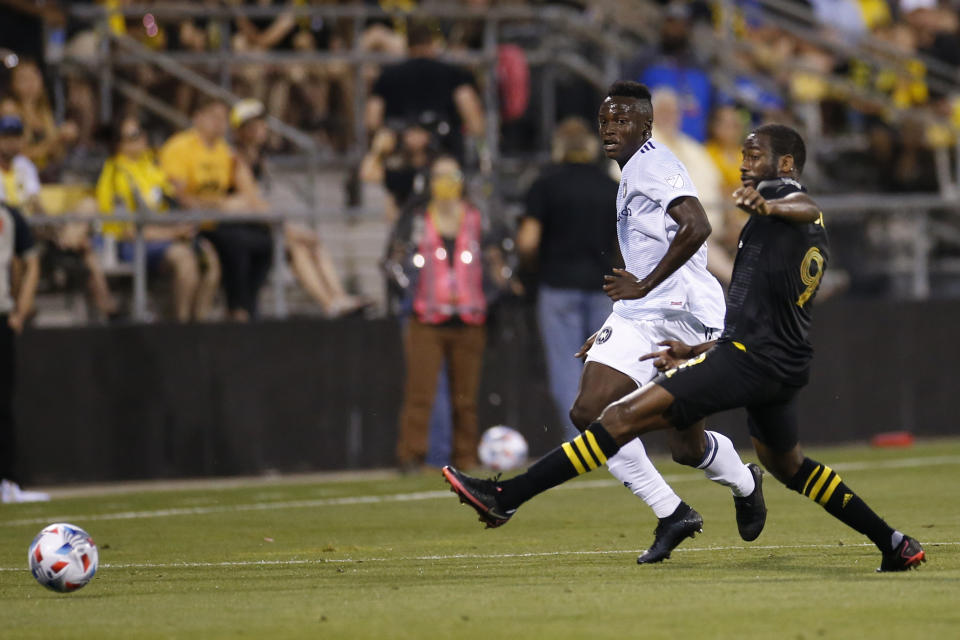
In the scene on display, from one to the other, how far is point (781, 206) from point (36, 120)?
10450mm

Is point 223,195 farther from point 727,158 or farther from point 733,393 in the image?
point 733,393

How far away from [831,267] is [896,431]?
184 centimetres

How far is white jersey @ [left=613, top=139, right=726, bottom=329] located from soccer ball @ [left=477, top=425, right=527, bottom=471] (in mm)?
6204

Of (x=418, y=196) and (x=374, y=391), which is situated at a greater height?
(x=418, y=196)

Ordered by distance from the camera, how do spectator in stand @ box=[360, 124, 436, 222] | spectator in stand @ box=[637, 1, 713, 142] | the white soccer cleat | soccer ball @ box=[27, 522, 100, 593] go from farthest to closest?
spectator in stand @ box=[637, 1, 713, 142] < spectator in stand @ box=[360, 124, 436, 222] < the white soccer cleat < soccer ball @ box=[27, 522, 100, 593]

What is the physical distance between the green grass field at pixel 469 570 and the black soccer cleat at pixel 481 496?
0.28 metres

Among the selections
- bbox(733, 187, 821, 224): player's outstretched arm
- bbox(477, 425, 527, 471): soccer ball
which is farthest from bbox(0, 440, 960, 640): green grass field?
bbox(733, 187, 821, 224): player's outstretched arm

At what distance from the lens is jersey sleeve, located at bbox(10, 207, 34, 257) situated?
45.4 ft

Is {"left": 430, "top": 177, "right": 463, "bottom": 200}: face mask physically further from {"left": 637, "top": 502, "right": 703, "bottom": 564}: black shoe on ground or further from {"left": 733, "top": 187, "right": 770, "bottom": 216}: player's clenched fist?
{"left": 733, "top": 187, "right": 770, "bottom": 216}: player's clenched fist

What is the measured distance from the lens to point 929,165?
20.5 m

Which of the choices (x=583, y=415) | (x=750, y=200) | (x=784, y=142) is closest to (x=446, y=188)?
(x=583, y=415)

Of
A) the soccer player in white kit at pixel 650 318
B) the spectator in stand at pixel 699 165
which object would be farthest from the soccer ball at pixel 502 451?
the soccer player in white kit at pixel 650 318

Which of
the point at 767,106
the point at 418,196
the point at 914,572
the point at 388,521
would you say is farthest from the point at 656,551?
the point at 767,106

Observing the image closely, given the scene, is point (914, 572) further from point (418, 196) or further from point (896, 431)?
point (896, 431)
